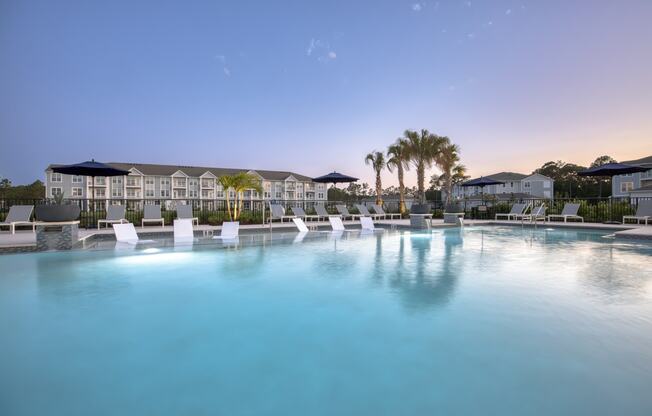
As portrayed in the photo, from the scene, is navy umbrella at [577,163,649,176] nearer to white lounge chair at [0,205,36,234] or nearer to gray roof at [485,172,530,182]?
white lounge chair at [0,205,36,234]

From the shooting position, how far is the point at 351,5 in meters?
15.3

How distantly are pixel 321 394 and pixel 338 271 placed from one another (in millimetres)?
4158

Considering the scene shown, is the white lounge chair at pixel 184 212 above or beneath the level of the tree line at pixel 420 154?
beneath

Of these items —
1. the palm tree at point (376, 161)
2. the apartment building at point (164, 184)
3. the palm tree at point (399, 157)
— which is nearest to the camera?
the palm tree at point (399, 157)

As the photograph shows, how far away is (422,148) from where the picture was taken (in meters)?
22.9

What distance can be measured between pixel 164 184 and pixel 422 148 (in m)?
50.7

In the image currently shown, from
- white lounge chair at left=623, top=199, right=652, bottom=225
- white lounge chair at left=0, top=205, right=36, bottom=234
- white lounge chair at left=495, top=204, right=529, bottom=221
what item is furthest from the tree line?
white lounge chair at left=0, top=205, right=36, bottom=234

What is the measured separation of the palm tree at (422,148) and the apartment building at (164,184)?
3108cm

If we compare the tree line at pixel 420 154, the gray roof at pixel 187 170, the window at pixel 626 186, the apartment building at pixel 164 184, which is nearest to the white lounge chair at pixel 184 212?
the tree line at pixel 420 154

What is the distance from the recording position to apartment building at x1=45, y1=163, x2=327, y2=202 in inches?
2153

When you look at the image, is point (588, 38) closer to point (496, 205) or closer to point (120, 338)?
point (496, 205)

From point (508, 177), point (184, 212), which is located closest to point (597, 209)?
point (184, 212)

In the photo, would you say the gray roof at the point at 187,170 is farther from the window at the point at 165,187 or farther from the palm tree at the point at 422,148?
the palm tree at the point at 422,148

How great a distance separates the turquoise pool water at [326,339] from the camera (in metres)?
2.28
